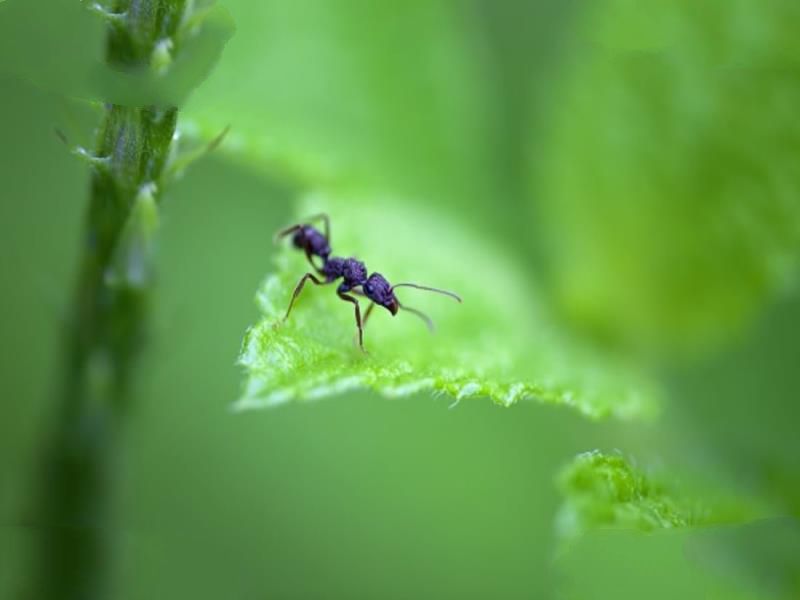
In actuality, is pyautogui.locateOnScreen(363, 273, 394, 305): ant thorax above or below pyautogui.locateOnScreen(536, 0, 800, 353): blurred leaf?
below

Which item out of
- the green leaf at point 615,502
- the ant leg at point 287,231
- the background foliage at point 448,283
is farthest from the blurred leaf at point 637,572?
the ant leg at point 287,231

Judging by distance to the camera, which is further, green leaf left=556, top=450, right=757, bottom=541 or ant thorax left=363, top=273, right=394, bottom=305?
ant thorax left=363, top=273, right=394, bottom=305

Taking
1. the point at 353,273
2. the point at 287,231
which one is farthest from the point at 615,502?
the point at 287,231

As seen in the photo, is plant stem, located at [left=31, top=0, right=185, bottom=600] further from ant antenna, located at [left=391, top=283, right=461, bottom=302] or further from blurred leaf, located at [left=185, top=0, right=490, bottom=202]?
blurred leaf, located at [left=185, top=0, right=490, bottom=202]

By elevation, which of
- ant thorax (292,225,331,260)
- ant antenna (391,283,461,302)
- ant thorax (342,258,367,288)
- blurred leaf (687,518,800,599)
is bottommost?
blurred leaf (687,518,800,599)

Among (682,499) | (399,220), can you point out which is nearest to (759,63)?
(399,220)

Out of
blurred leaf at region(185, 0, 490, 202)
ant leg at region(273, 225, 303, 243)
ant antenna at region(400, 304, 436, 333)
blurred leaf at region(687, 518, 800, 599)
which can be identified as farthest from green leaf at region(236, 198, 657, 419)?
blurred leaf at region(687, 518, 800, 599)

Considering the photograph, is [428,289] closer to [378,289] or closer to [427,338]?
[378,289]
